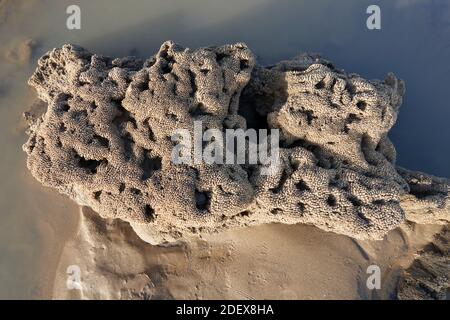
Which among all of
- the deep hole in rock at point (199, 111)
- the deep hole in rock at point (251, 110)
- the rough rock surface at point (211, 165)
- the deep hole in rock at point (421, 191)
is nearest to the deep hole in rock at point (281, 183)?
the rough rock surface at point (211, 165)

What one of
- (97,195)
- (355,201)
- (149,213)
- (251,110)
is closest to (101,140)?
(97,195)

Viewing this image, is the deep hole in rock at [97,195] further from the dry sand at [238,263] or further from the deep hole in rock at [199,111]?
the deep hole in rock at [199,111]

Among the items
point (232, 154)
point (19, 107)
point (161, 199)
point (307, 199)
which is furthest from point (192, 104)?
point (19, 107)

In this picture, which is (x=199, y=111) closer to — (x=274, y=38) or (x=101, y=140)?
(x=101, y=140)

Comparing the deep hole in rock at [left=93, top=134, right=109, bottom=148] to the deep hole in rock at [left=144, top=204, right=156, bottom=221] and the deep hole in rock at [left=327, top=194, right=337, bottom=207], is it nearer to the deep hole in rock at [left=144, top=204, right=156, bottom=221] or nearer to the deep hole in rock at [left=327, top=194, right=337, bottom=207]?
the deep hole in rock at [left=144, top=204, right=156, bottom=221]
